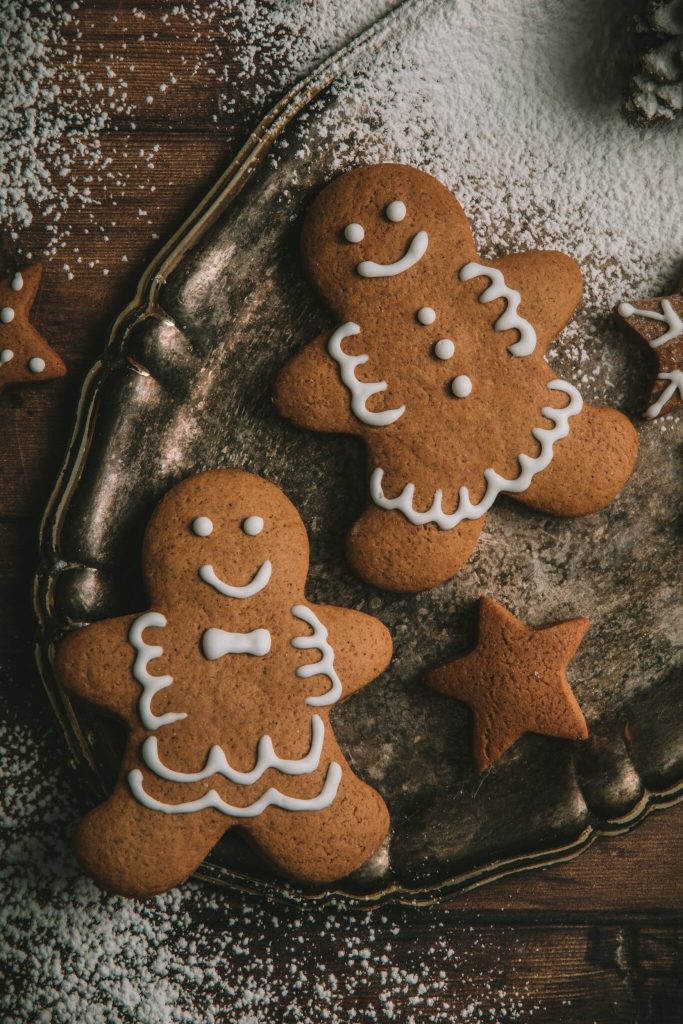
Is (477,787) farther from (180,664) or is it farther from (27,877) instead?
(27,877)

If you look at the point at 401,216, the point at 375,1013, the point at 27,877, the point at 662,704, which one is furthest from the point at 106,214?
the point at 375,1013

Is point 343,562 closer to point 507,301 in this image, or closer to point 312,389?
point 312,389

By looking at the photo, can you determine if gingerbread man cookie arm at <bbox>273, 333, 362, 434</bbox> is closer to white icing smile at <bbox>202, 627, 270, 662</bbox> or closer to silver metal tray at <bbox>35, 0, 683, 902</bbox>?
silver metal tray at <bbox>35, 0, 683, 902</bbox>

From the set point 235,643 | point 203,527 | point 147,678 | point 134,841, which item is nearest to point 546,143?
point 203,527

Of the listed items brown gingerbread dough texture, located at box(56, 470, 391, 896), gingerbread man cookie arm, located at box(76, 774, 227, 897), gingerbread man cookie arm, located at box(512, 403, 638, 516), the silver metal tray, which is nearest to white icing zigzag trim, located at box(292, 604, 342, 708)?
brown gingerbread dough texture, located at box(56, 470, 391, 896)

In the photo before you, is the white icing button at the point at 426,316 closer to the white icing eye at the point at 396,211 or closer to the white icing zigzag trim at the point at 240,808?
the white icing eye at the point at 396,211

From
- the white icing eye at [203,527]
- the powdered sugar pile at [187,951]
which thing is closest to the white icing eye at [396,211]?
the white icing eye at [203,527]
